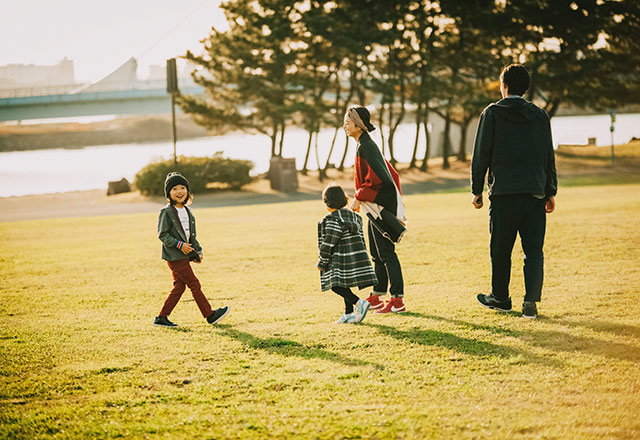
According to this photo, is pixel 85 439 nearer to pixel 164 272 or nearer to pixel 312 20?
pixel 164 272

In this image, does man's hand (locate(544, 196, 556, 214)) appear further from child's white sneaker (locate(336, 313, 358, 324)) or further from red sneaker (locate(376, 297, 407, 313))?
child's white sneaker (locate(336, 313, 358, 324))

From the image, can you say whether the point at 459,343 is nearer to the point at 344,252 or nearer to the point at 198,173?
the point at 344,252

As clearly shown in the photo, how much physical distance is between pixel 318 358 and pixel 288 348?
15.3 inches

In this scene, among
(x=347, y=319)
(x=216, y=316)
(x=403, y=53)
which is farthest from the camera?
(x=403, y=53)

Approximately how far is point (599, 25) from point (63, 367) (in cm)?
3374

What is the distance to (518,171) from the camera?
5.84 metres

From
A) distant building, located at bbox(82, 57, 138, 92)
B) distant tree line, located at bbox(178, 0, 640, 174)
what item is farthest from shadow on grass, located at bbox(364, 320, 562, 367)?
distant building, located at bbox(82, 57, 138, 92)

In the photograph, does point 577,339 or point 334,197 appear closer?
point 577,339

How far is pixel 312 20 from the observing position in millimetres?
32344

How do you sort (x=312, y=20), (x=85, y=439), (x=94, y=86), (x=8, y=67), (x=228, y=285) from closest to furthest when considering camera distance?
(x=85, y=439) < (x=228, y=285) < (x=312, y=20) < (x=94, y=86) < (x=8, y=67)

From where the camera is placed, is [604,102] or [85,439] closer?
[85,439]

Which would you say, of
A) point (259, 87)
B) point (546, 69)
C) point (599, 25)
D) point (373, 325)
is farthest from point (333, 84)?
point (373, 325)

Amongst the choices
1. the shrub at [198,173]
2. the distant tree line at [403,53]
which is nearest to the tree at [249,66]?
the distant tree line at [403,53]

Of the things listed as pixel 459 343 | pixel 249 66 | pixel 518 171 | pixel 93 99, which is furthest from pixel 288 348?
pixel 93 99
